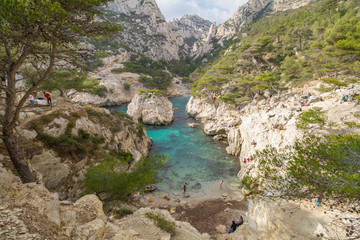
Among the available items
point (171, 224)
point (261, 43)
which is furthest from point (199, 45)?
point (171, 224)

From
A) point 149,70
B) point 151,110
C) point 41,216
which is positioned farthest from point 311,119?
point 149,70

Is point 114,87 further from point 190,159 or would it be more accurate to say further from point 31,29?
point 31,29

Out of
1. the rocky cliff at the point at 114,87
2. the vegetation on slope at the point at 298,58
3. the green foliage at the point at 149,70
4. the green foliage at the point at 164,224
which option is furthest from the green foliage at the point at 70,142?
the green foliage at the point at 149,70

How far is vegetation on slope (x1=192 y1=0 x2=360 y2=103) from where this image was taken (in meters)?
22.6

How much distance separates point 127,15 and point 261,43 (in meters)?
91.6

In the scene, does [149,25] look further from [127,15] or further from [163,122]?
[163,122]

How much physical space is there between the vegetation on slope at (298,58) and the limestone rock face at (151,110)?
38.6ft

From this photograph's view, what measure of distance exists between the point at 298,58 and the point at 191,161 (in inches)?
1176

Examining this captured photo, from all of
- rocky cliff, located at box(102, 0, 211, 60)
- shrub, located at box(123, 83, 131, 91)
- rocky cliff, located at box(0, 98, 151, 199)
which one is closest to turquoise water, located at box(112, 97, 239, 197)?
rocky cliff, located at box(0, 98, 151, 199)

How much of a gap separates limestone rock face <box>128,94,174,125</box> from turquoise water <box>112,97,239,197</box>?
3027 millimetres

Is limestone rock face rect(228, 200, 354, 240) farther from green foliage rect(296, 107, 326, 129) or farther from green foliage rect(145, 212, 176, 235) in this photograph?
green foliage rect(296, 107, 326, 129)

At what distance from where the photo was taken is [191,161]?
2119 cm

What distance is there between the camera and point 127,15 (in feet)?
333

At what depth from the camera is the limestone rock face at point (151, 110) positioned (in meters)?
35.3
